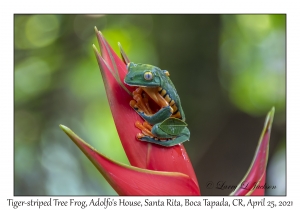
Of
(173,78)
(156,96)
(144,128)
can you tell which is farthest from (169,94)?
(173,78)

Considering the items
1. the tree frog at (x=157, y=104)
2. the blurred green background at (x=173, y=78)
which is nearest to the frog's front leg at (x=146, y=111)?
the tree frog at (x=157, y=104)

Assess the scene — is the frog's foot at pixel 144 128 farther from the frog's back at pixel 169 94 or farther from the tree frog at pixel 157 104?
the frog's back at pixel 169 94

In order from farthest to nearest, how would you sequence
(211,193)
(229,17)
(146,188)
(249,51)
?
(249,51), (229,17), (211,193), (146,188)

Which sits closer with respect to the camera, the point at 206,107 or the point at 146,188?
the point at 146,188

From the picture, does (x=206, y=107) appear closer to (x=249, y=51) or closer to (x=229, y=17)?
(x=249, y=51)

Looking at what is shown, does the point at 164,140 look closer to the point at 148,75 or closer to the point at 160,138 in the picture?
the point at 160,138

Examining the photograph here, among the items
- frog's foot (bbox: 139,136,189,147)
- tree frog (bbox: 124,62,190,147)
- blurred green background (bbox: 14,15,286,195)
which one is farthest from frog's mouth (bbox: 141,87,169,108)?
blurred green background (bbox: 14,15,286,195)

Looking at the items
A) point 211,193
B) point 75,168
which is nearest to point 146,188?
point 211,193
